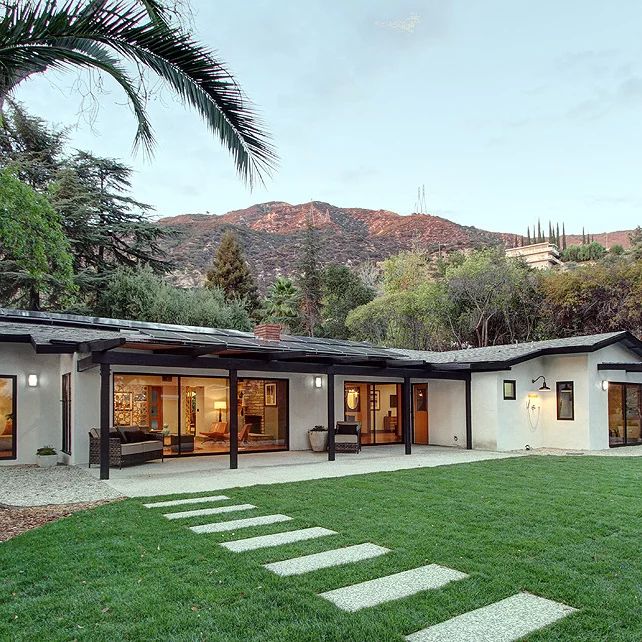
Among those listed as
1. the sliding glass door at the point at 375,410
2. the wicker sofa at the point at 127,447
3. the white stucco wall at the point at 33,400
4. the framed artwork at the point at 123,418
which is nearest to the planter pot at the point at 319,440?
the sliding glass door at the point at 375,410

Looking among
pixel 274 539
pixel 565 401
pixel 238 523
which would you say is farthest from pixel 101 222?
pixel 274 539

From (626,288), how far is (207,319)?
19.9 m

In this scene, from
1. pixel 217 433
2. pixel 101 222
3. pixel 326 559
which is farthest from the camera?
pixel 101 222

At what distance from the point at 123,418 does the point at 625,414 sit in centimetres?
1281

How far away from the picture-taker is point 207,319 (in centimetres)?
2525

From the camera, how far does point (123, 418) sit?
1222cm

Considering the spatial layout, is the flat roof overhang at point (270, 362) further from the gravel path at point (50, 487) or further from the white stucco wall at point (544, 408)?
the gravel path at point (50, 487)

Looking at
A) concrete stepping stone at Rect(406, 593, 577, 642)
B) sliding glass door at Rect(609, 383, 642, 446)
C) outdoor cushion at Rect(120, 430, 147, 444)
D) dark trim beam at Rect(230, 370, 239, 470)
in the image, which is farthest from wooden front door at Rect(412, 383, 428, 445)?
concrete stepping stone at Rect(406, 593, 577, 642)

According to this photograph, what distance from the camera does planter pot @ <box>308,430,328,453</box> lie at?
13.8 m

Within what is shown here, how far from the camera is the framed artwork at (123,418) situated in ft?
39.8

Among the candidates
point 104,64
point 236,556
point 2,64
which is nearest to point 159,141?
point 104,64

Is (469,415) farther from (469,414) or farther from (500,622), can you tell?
(500,622)

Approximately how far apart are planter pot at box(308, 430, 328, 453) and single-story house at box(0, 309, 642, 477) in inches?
26.3

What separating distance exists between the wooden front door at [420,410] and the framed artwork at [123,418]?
787 centimetres
